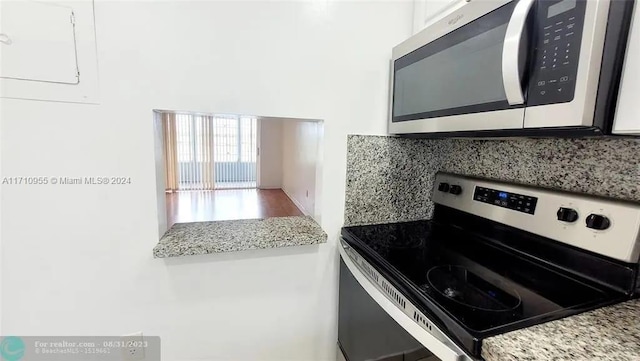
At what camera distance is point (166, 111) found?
1054mm

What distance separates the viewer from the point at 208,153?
6.46 m

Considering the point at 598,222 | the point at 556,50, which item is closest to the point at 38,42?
the point at 556,50

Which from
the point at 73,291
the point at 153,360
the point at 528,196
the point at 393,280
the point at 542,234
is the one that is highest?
the point at 528,196

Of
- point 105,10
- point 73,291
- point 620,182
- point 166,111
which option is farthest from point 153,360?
point 620,182

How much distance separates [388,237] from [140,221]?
950 mm

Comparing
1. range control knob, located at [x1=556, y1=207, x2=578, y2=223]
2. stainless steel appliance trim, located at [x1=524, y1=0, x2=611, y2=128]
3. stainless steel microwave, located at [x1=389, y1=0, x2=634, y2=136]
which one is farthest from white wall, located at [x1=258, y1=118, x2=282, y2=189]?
stainless steel appliance trim, located at [x1=524, y1=0, x2=611, y2=128]

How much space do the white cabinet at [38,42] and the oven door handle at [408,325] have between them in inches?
45.5

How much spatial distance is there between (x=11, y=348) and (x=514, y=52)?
1.77 m

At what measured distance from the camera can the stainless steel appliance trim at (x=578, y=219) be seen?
28.8 inches

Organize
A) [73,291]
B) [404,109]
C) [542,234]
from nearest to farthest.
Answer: [542,234] < [73,291] < [404,109]

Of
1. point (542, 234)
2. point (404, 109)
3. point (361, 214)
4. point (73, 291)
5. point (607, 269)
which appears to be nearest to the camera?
point (607, 269)

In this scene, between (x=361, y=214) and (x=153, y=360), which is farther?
(x=361, y=214)

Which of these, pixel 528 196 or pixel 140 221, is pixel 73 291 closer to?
pixel 140 221

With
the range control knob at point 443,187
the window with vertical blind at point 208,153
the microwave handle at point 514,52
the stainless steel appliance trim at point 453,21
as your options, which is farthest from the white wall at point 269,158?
the microwave handle at point 514,52
